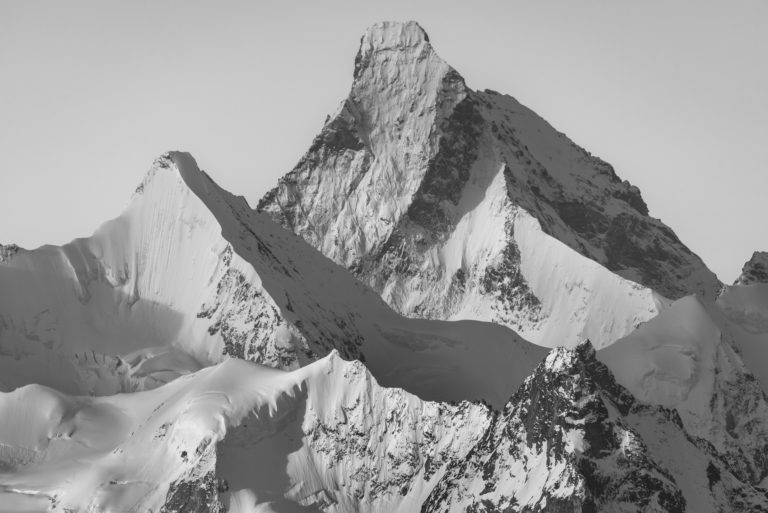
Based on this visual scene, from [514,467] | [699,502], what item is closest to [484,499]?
[514,467]

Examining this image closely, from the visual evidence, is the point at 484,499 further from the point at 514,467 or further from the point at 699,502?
the point at 699,502
